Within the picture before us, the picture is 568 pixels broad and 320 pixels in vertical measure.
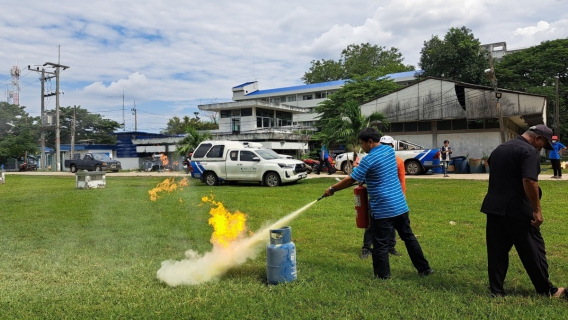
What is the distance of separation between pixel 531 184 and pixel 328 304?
7.56 ft

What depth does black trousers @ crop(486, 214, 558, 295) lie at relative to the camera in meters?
4.09

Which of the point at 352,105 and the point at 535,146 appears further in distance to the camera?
the point at 352,105

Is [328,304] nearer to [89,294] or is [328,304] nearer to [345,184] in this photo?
[345,184]

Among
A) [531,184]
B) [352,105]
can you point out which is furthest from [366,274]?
[352,105]

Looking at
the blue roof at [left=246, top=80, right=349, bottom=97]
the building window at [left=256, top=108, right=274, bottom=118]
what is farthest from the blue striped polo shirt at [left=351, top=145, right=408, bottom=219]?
the blue roof at [left=246, top=80, right=349, bottom=97]

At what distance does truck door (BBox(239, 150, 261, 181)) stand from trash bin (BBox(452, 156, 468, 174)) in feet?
39.2

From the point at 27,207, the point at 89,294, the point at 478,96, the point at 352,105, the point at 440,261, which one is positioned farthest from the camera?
the point at 478,96

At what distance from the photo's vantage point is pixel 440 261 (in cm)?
542

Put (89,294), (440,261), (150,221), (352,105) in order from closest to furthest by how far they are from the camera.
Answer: (89,294) → (440,261) → (150,221) → (352,105)

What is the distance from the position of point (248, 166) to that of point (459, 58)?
2745cm

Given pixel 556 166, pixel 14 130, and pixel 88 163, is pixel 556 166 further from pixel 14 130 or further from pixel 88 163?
pixel 88 163

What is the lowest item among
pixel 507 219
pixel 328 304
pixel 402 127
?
pixel 328 304

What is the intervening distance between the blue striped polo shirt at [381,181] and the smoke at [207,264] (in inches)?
56.0

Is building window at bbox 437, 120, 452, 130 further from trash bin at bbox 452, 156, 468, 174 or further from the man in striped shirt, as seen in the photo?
the man in striped shirt
